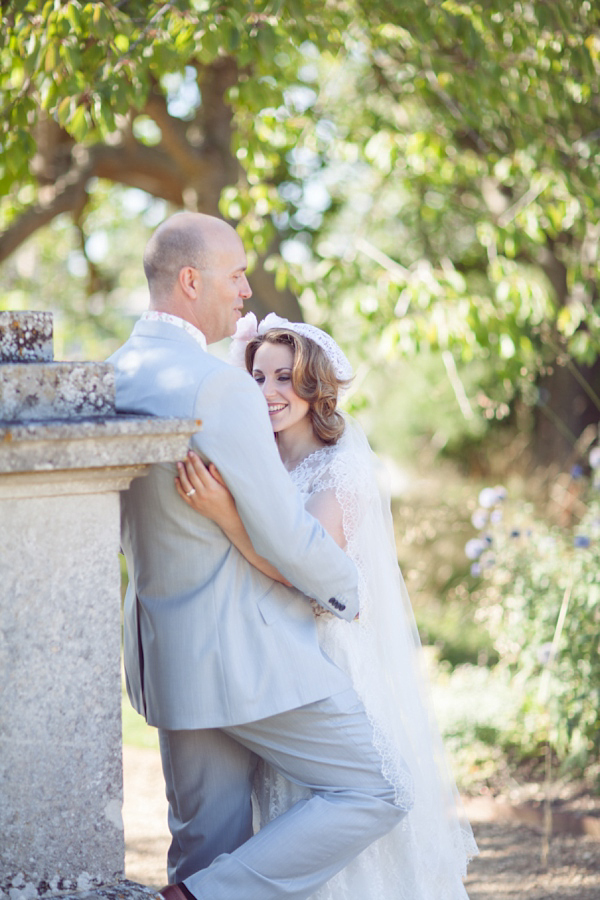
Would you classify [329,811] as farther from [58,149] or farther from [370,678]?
[58,149]

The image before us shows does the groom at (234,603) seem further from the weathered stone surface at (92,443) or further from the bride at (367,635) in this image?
the weathered stone surface at (92,443)

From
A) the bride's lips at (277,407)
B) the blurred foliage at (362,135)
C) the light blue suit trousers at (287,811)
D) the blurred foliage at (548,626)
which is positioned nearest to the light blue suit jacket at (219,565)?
the light blue suit trousers at (287,811)

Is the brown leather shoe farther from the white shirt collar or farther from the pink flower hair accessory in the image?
the pink flower hair accessory

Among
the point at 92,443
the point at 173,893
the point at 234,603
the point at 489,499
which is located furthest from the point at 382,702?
the point at 489,499

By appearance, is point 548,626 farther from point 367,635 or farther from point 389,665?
point 367,635

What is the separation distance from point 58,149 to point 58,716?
596 cm

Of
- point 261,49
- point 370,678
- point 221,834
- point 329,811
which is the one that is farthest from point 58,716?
point 261,49

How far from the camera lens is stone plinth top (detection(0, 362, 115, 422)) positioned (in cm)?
159

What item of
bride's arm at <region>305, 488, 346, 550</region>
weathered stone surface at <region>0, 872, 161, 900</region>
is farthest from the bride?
weathered stone surface at <region>0, 872, 161, 900</region>

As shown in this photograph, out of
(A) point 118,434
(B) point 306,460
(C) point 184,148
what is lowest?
(C) point 184,148

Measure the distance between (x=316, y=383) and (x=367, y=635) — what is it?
79 cm

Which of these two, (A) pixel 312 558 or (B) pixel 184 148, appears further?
(B) pixel 184 148

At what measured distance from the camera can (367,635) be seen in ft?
8.89

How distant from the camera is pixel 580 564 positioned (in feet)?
14.6
